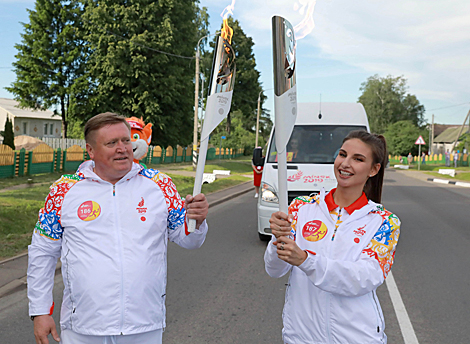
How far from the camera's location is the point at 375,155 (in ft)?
8.00

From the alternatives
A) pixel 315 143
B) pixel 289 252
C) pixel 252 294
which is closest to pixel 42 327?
pixel 289 252

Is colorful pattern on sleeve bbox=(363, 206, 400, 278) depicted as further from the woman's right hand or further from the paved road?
the paved road

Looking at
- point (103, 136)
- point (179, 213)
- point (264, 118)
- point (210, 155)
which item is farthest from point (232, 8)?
point (264, 118)

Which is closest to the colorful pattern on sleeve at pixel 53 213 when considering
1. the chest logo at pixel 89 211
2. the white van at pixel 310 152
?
the chest logo at pixel 89 211

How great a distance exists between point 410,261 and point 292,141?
9.30 feet

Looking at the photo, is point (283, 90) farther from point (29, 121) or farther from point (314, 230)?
point (29, 121)

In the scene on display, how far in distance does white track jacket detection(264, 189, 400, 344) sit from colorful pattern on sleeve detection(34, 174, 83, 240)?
3.57 feet

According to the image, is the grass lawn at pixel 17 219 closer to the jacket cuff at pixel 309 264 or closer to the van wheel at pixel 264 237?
the van wheel at pixel 264 237

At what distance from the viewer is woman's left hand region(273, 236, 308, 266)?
1987mm

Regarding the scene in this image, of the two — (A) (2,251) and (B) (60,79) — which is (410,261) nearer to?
(A) (2,251)

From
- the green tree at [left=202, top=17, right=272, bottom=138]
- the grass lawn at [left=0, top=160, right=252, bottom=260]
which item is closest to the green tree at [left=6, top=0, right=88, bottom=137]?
the green tree at [left=202, top=17, right=272, bottom=138]

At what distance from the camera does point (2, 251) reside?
6.83 metres

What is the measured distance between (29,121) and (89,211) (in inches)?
2400

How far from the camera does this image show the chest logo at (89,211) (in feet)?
7.78
